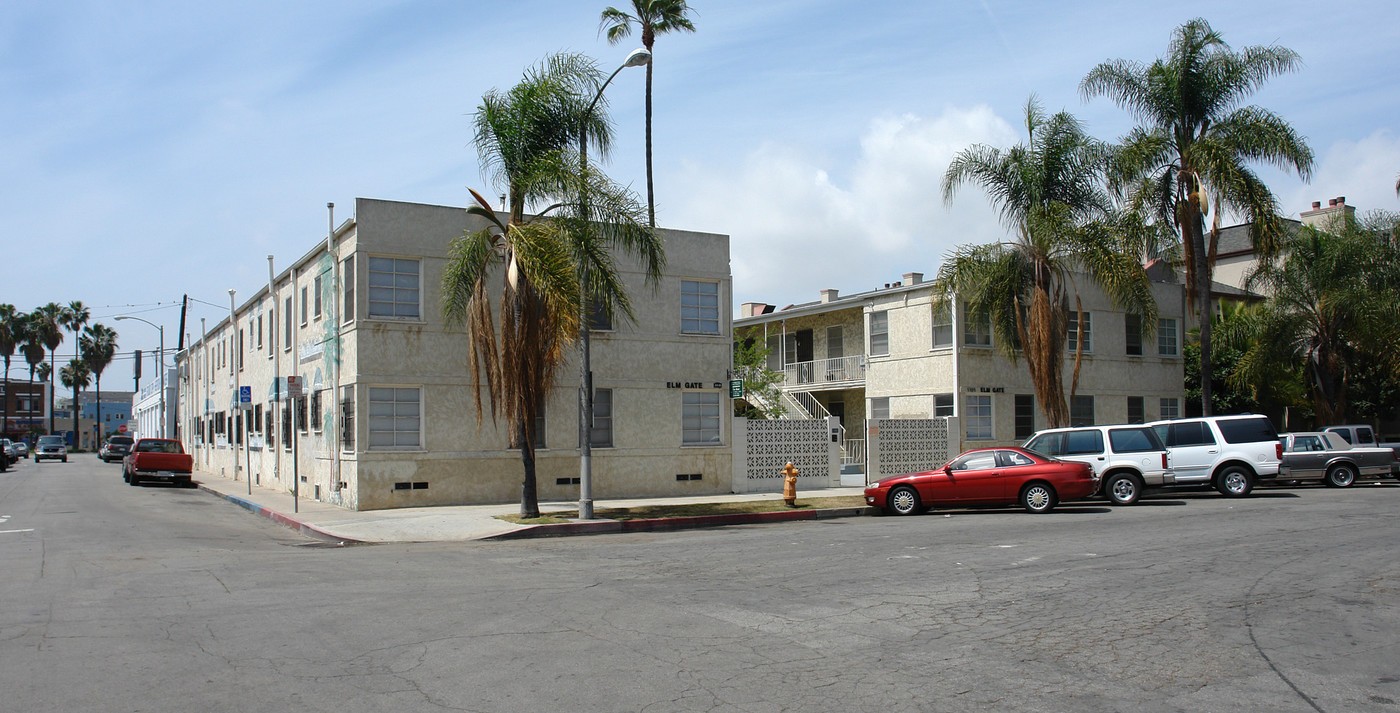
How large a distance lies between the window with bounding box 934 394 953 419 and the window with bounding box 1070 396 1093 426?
15.4ft

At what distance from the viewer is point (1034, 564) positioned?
463 inches

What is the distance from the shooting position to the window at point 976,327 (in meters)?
26.4

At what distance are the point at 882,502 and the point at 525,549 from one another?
8.20m

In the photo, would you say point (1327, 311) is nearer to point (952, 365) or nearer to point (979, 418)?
point (979, 418)

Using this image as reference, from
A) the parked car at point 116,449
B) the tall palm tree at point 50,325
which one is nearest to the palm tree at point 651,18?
the parked car at point 116,449

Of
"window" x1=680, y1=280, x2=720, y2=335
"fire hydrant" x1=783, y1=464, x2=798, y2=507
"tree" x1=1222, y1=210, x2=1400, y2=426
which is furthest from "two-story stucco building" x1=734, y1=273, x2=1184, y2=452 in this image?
"fire hydrant" x1=783, y1=464, x2=798, y2=507

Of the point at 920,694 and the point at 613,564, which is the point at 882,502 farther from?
the point at 920,694

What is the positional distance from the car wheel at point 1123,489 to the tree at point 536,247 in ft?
35.6

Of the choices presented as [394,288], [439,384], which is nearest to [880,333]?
[439,384]

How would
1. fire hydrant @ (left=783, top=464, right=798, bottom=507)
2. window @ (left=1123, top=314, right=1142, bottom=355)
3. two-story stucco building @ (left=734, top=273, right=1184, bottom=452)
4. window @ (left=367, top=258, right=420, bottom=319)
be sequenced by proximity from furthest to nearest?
window @ (left=1123, top=314, right=1142, bottom=355)
two-story stucco building @ (left=734, top=273, right=1184, bottom=452)
window @ (left=367, top=258, right=420, bottom=319)
fire hydrant @ (left=783, top=464, right=798, bottom=507)

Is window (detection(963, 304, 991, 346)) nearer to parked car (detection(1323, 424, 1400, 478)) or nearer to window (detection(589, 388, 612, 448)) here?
parked car (detection(1323, 424, 1400, 478))

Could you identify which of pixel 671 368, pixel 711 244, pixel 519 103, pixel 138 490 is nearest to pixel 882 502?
pixel 671 368

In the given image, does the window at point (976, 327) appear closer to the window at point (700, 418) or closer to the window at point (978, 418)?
the window at point (978, 418)

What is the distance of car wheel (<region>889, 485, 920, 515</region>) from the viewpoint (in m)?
19.7
